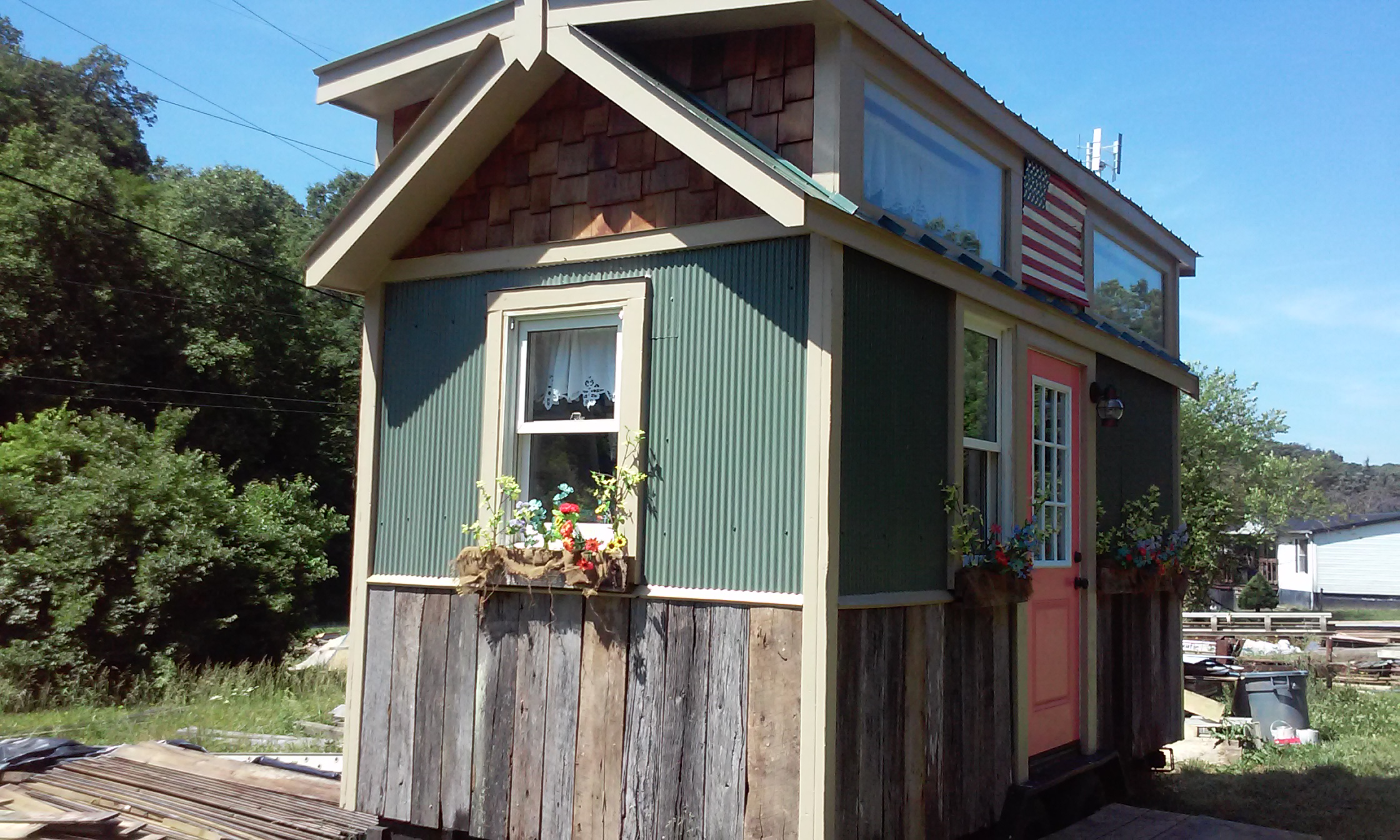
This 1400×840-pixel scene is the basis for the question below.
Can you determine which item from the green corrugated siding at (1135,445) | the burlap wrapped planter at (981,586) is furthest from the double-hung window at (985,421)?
the green corrugated siding at (1135,445)

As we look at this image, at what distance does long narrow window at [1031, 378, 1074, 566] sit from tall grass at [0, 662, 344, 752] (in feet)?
19.1

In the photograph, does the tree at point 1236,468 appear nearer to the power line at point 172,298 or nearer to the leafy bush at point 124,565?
the leafy bush at point 124,565

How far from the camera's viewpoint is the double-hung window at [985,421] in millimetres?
6352

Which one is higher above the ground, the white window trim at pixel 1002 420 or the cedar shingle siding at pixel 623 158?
the cedar shingle siding at pixel 623 158

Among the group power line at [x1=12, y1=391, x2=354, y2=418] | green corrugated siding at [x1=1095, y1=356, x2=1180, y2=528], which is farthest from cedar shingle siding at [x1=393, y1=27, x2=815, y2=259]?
power line at [x1=12, y1=391, x2=354, y2=418]

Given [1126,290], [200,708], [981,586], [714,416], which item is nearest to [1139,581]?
[1126,290]

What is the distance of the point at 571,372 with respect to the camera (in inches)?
228

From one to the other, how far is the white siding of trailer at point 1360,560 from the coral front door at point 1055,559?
47822mm

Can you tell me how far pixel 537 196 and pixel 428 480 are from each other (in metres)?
1.64

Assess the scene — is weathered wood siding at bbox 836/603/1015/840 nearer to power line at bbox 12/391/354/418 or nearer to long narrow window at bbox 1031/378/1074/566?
long narrow window at bbox 1031/378/1074/566

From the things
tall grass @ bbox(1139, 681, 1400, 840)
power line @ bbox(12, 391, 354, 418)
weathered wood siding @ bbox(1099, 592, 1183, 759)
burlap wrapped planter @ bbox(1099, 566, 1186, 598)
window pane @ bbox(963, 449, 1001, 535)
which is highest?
power line @ bbox(12, 391, 354, 418)

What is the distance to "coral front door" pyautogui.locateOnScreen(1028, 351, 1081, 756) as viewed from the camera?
6.84 metres

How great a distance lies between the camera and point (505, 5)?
574 cm

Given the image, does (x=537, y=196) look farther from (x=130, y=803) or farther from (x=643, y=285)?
(x=130, y=803)
